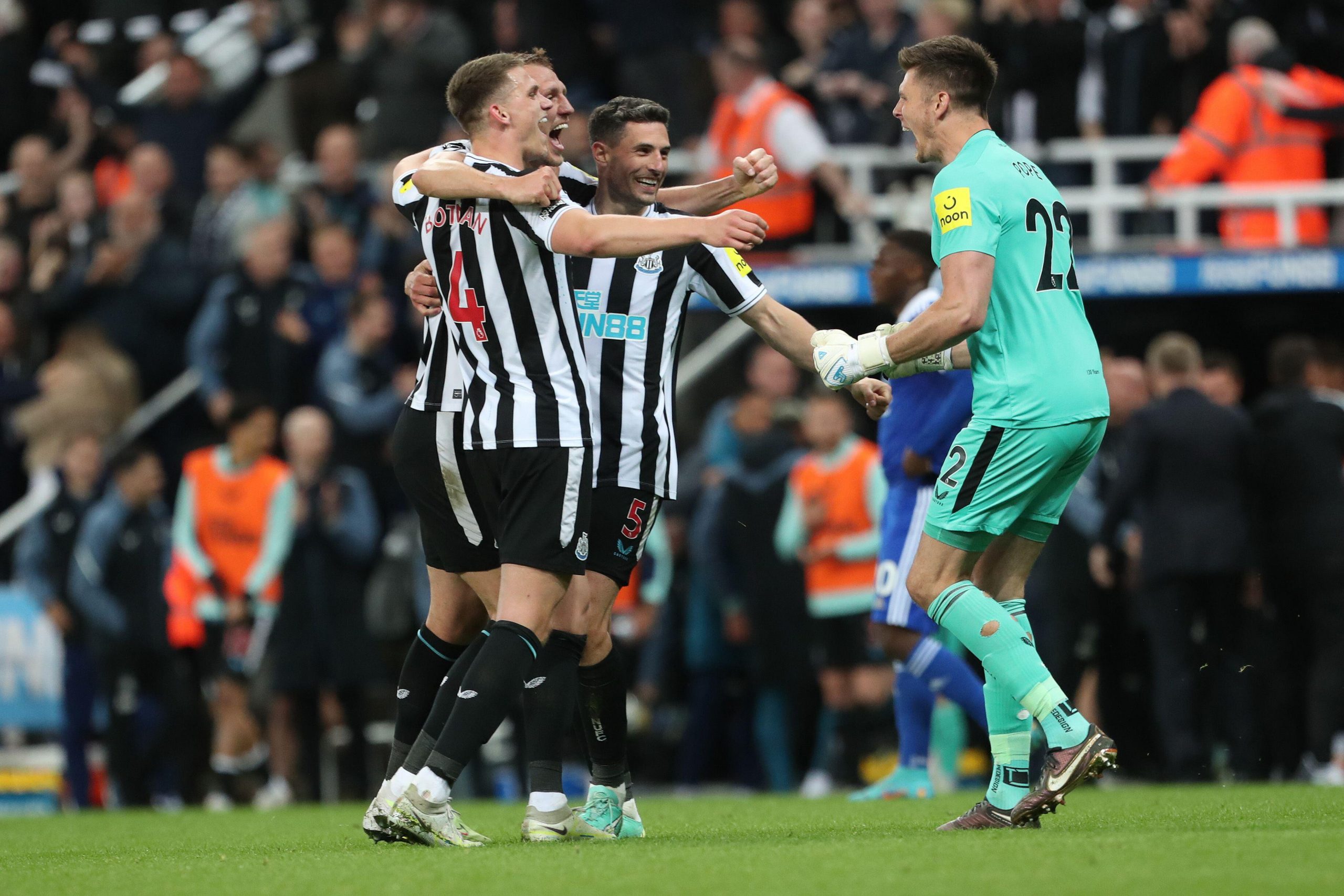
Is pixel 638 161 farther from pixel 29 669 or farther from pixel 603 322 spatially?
pixel 29 669

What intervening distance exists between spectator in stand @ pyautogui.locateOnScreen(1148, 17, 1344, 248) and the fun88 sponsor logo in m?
6.28

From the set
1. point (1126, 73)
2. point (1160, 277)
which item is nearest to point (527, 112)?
point (1160, 277)

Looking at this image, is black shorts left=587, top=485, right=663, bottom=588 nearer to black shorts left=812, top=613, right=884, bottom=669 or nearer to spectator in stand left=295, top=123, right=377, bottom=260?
black shorts left=812, top=613, right=884, bottom=669

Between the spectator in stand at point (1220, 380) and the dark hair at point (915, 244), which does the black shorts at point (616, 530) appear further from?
the spectator in stand at point (1220, 380)

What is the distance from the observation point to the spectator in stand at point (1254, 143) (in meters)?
11.8

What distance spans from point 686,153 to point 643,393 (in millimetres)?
6980

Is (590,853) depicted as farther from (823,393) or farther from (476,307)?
(823,393)

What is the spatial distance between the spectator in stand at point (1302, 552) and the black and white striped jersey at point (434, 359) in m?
5.79

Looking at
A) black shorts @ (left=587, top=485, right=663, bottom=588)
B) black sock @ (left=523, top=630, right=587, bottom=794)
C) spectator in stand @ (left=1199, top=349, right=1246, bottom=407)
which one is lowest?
black sock @ (left=523, top=630, right=587, bottom=794)

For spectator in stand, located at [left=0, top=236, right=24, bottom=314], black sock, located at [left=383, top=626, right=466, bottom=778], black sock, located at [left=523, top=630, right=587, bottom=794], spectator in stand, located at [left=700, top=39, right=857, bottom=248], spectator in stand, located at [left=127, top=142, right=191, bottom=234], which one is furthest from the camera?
spectator in stand, located at [left=0, top=236, right=24, bottom=314]

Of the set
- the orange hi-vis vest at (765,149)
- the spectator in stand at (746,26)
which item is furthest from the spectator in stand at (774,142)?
the spectator in stand at (746,26)

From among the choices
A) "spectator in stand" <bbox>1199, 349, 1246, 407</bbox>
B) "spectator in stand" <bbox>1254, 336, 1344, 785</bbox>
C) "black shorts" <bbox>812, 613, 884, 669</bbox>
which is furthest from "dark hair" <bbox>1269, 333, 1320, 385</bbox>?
"black shorts" <bbox>812, 613, 884, 669</bbox>

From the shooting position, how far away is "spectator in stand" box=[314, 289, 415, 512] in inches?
475

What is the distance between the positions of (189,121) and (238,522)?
532 cm
